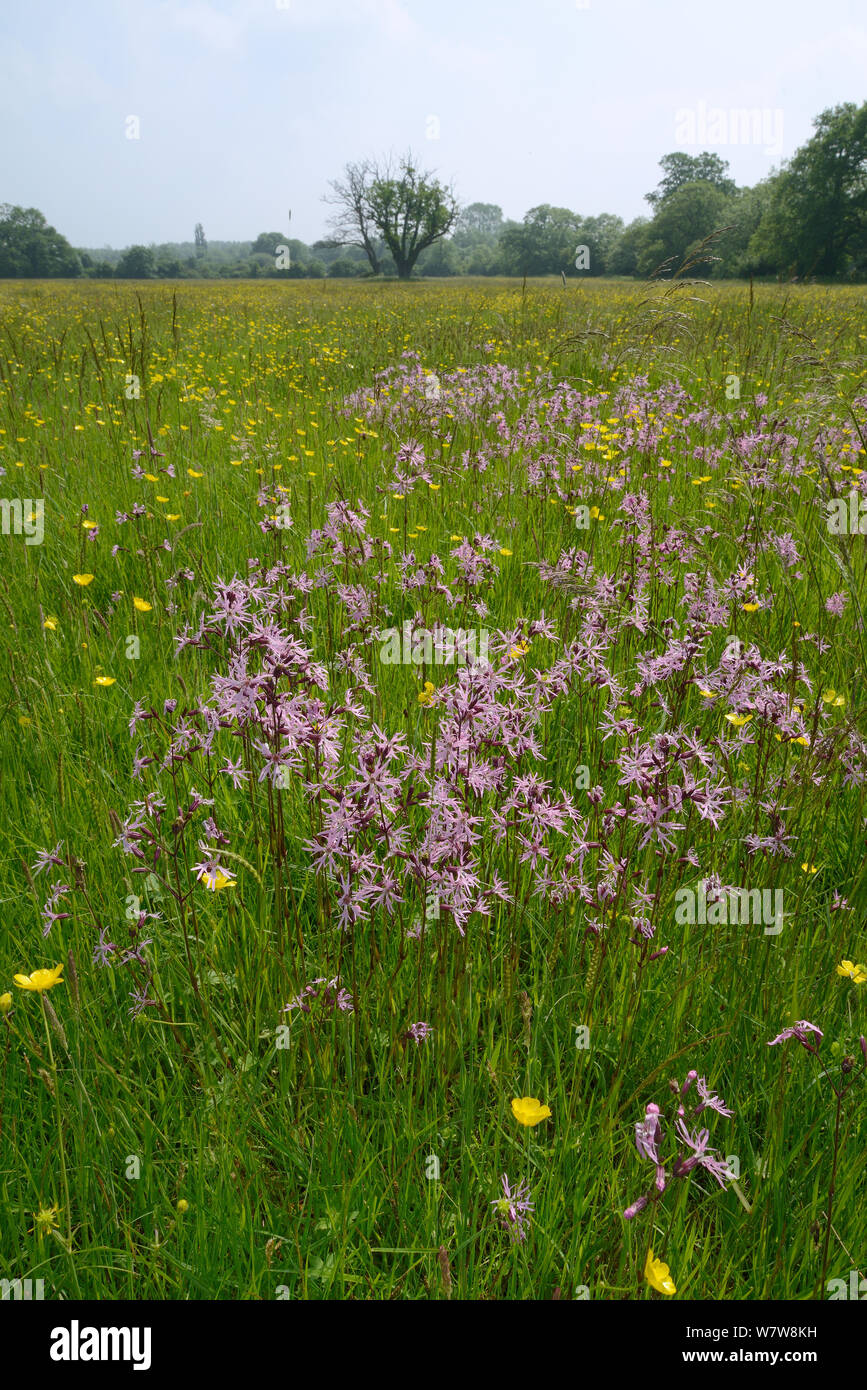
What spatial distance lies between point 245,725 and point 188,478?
4284 millimetres

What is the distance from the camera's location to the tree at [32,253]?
6806cm

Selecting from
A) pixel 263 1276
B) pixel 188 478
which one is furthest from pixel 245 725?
pixel 188 478

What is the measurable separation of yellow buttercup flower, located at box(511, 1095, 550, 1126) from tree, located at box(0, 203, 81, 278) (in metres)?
82.9

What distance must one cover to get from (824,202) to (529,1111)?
58.6m

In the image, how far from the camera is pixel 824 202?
45781 mm

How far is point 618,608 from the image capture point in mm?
3098

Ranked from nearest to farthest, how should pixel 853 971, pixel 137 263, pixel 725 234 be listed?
pixel 853 971
pixel 725 234
pixel 137 263
